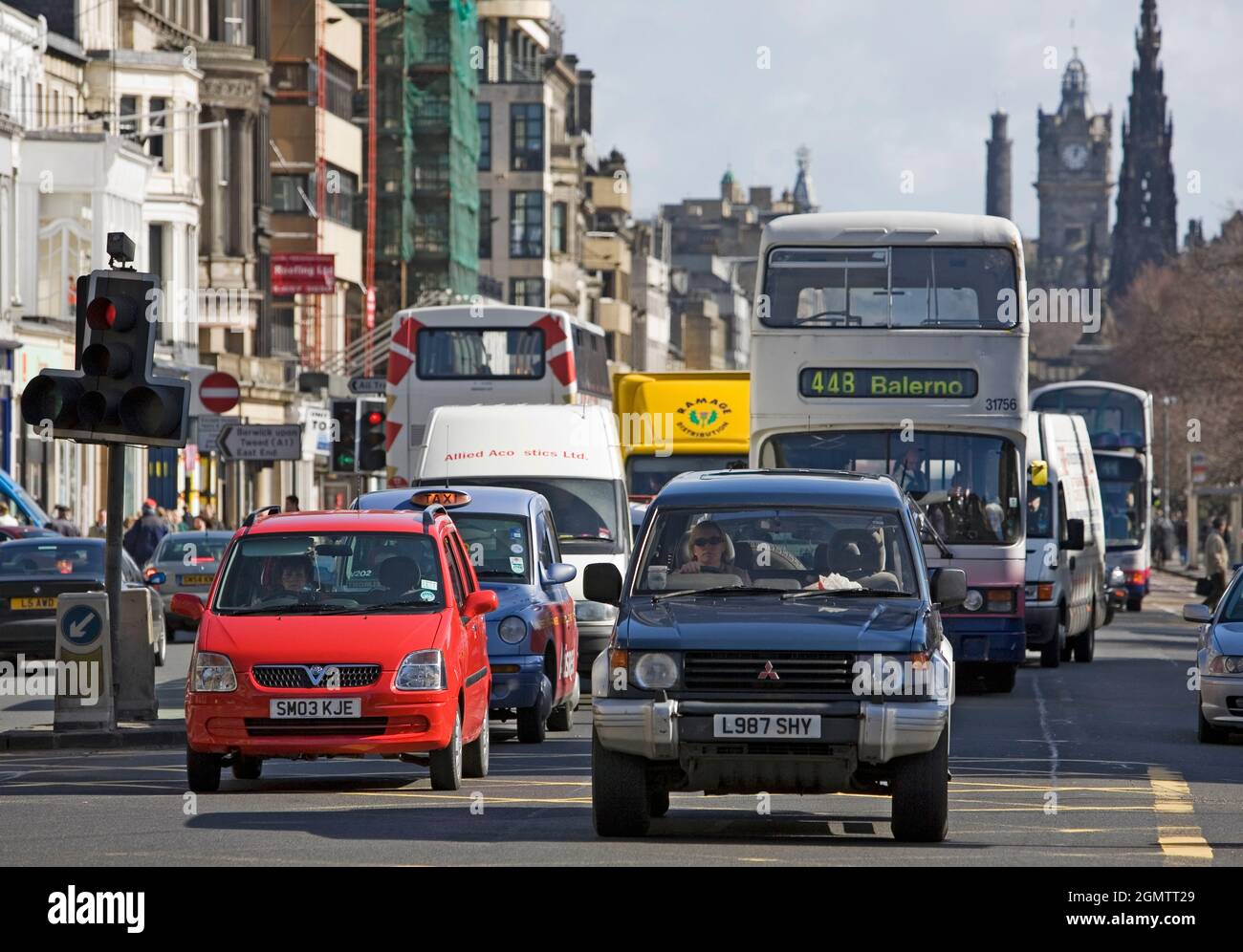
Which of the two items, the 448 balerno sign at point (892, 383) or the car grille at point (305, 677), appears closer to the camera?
the car grille at point (305, 677)

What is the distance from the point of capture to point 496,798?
16500 millimetres

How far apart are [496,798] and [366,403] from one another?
21266mm

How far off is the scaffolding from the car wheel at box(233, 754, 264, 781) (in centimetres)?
7785

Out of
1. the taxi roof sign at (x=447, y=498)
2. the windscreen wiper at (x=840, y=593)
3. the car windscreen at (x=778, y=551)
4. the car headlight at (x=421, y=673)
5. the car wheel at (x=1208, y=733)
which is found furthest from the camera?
the taxi roof sign at (x=447, y=498)

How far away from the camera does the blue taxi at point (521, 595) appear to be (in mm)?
20578

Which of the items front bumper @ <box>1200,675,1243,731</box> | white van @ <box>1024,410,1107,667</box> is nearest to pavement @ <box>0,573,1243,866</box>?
front bumper @ <box>1200,675,1243,731</box>

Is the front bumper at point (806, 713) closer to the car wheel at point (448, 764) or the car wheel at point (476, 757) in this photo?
the car wheel at point (448, 764)

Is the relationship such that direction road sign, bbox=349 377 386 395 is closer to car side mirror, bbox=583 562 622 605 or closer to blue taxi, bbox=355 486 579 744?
blue taxi, bbox=355 486 579 744

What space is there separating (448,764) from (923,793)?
3931 mm

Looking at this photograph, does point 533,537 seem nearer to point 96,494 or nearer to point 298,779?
point 298,779

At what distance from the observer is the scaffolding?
315ft

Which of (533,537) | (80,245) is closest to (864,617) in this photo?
(533,537)

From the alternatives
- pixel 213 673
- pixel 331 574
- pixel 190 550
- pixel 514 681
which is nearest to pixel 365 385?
pixel 190 550

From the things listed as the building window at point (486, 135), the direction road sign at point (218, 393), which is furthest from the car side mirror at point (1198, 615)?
the building window at point (486, 135)
